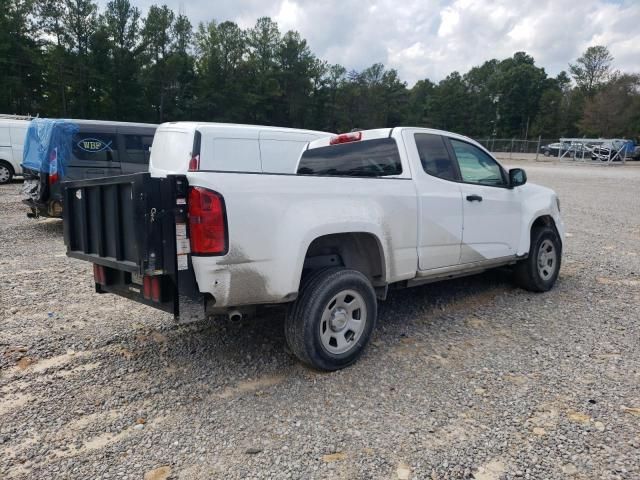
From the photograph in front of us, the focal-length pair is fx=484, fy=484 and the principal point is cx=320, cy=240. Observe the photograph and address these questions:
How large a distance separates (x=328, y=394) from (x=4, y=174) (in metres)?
17.3

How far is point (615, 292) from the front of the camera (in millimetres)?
5840

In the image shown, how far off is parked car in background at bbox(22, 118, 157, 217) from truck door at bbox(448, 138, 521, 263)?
7.33m

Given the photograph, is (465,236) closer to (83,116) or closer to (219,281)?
(219,281)

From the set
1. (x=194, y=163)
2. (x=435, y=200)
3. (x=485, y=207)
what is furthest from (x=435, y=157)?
(x=194, y=163)

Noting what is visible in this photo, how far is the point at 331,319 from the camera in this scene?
12.0 feet

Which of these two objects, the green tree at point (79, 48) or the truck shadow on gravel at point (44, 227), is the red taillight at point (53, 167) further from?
the green tree at point (79, 48)

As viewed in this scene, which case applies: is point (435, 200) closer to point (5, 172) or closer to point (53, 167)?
point (53, 167)

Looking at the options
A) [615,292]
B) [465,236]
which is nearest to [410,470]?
[465,236]

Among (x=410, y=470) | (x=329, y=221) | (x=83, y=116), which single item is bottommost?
(x=410, y=470)

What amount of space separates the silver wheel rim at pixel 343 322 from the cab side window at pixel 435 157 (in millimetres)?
1526

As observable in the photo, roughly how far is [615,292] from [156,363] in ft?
17.3

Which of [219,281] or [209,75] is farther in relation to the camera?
[209,75]

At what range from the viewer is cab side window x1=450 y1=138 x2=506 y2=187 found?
4.94 meters

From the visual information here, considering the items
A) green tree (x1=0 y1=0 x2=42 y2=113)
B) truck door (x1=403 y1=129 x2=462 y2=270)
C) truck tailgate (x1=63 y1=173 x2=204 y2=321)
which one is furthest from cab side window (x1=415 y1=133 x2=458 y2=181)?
green tree (x1=0 y1=0 x2=42 y2=113)
